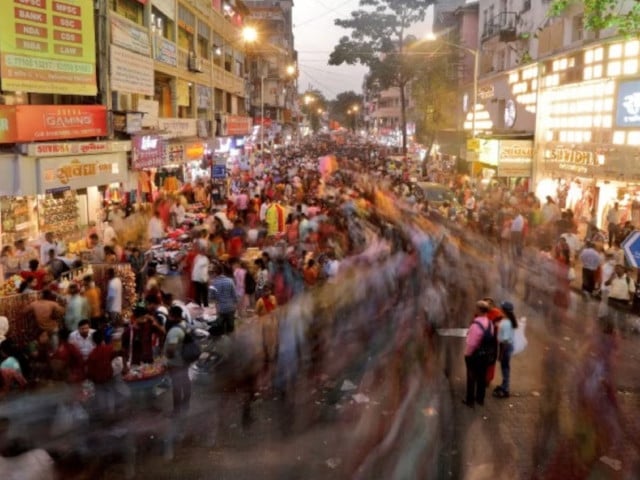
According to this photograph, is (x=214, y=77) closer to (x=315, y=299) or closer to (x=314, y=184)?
(x=314, y=184)

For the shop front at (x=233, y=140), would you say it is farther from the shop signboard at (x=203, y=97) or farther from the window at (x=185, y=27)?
the window at (x=185, y=27)

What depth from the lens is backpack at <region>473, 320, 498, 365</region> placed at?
899cm

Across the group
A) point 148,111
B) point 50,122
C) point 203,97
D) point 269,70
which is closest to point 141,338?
point 50,122

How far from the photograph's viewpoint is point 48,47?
1529 cm

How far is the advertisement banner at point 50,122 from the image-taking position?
47.1 feet

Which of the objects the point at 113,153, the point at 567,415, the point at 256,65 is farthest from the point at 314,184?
the point at 256,65

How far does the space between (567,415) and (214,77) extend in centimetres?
3195

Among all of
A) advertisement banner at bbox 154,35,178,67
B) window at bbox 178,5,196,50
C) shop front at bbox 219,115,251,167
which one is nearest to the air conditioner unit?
window at bbox 178,5,196,50

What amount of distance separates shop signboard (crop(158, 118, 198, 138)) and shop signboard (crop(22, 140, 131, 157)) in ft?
18.9

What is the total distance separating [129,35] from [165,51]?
567cm

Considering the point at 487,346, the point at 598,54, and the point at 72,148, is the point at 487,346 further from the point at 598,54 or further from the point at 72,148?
the point at 598,54

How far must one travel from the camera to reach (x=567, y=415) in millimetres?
8789

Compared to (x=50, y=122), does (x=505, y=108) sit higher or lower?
higher

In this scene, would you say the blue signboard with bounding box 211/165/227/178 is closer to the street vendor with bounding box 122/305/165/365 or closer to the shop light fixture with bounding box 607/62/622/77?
the shop light fixture with bounding box 607/62/622/77
